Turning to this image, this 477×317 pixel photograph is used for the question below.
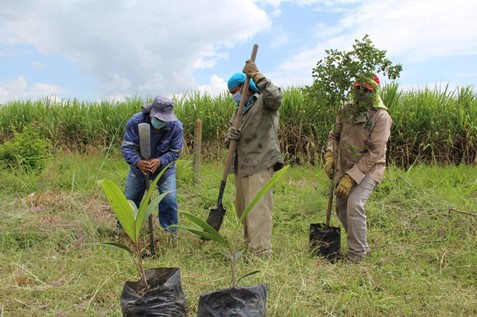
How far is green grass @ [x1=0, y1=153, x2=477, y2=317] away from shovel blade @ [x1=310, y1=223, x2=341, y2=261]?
160mm

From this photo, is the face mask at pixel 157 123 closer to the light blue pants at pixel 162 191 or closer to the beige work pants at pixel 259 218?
the light blue pants at pixel 162 191

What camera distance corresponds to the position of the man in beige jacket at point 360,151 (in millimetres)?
3502

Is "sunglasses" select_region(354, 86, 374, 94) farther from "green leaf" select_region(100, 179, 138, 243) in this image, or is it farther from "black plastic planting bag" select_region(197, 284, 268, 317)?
"green leaf" select_region(100, 179, 138, 243)

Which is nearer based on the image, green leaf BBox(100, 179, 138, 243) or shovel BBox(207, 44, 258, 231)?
green leaf BBox(100, 179, 138, 243)

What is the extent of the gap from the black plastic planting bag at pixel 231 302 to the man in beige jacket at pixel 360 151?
5.68ft

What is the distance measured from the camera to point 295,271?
129 inches

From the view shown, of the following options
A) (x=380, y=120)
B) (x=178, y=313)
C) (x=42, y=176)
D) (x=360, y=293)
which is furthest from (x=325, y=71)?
(x=42, y=176)

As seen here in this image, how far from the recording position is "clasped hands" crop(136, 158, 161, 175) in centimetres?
391

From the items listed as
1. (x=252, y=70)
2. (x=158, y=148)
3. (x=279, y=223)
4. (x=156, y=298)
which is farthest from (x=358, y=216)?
(x=156, y=298)

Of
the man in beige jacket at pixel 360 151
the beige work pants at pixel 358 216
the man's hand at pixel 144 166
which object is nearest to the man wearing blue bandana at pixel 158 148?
the man's hand at pixel 144 166

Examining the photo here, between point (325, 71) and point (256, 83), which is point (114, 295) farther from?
point (325, 71)

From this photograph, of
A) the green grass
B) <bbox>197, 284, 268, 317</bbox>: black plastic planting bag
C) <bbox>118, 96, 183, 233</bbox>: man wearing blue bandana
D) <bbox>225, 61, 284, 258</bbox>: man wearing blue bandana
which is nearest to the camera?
<bbox>197, 284, 268, 317</bbox>: black plastic planting bag

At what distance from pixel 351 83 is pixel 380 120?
1.19ft

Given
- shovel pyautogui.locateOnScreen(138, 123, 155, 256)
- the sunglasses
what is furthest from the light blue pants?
the sunglasses
